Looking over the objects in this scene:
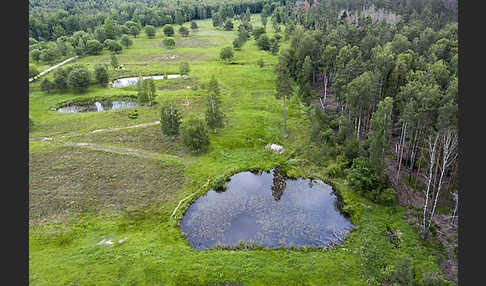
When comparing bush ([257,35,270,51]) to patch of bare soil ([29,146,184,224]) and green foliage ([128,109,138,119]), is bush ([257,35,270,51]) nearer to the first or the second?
green foliage ([128,109,138,119])

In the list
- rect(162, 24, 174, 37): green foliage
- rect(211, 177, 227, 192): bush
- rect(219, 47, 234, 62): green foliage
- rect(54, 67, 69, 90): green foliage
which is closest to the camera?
rect(211, 177, 227, 192): bush

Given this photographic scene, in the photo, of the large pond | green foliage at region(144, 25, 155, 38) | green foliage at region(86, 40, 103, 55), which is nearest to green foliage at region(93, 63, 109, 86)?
green foliage at region(86, 40, 103, 55)

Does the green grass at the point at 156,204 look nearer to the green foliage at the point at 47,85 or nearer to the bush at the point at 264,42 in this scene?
→ the green foliage at the point at 47,85

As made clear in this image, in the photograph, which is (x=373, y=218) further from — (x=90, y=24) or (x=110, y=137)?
(x=90, y=24)

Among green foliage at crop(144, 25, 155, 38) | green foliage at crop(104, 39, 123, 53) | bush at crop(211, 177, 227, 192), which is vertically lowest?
bush at crop(211, 177, 227, 192)

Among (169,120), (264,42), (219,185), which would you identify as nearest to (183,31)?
(264,42)

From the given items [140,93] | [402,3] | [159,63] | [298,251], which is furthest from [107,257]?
[402,3]

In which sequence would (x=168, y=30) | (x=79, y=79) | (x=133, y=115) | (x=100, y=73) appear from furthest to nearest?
(x=168, y=30)
(x=100, y=73)
(x=79, y=79)
(x=133, y=115)

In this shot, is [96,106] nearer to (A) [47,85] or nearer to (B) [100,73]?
(B) [100,73]
